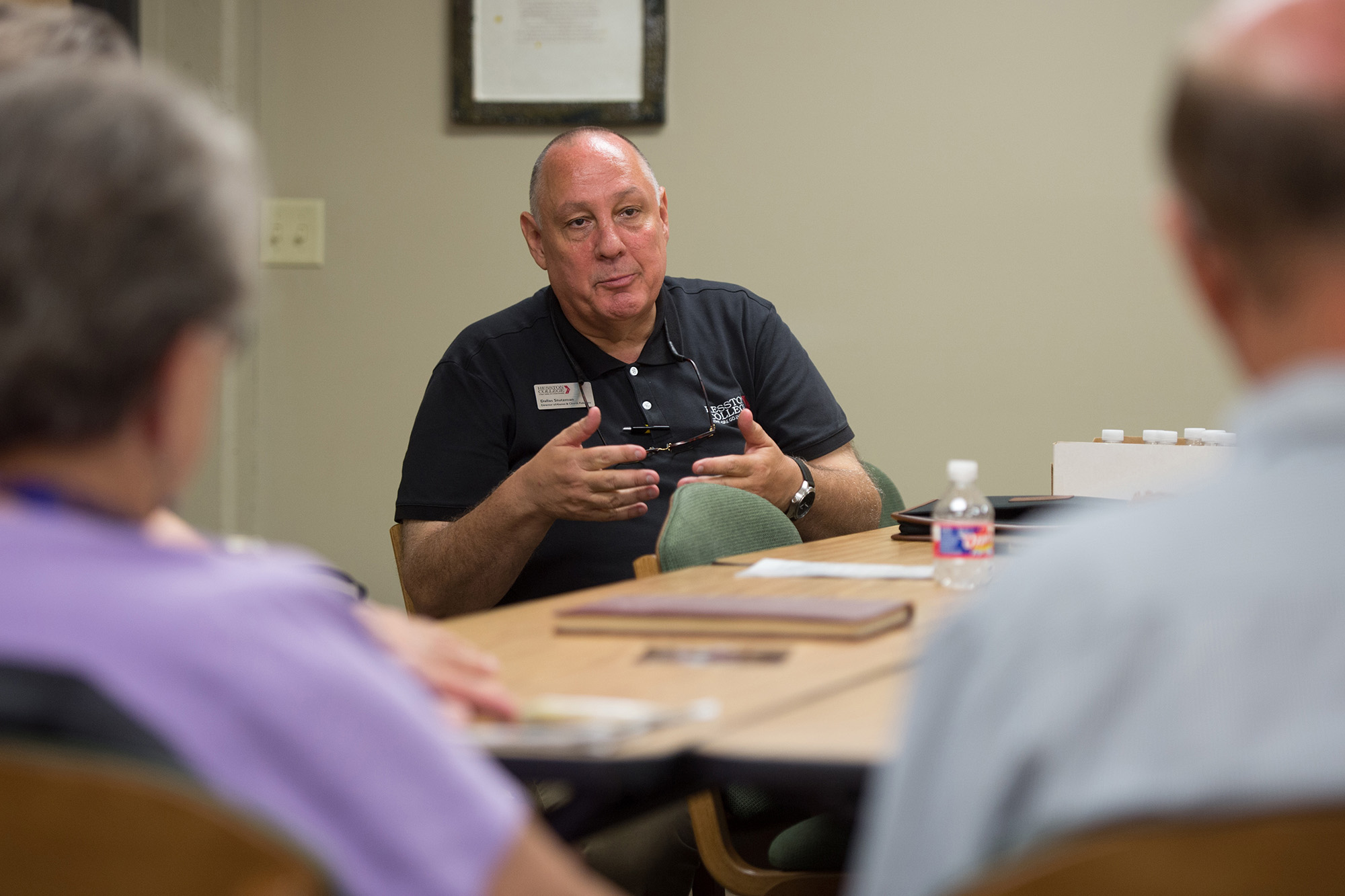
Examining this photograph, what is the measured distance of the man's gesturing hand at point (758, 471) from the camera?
2234 millimetres

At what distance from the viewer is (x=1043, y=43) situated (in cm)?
346

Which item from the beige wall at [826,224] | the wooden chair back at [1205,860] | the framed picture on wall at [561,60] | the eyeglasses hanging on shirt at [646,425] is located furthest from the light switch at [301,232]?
the wooden chair back at [1205,860]

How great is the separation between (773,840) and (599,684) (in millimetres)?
620

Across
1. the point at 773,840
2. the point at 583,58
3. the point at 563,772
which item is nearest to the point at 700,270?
the point at 583,58

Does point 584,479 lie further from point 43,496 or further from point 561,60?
point 561,60

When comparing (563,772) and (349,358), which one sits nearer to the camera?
(563,772)

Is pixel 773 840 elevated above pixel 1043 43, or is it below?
below

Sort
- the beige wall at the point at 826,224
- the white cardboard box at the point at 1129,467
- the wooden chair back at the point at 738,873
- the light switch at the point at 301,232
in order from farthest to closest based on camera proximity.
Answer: the light switch at the point at 301,232, the beige wall at the point at 826,224, the white cardboard box at the point at 1129,467, the wooden chair back at the point at 738,873

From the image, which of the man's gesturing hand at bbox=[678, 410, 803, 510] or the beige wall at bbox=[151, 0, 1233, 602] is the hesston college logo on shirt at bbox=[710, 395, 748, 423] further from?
the beige wall at bbox=[151, 0, 1233, 602]

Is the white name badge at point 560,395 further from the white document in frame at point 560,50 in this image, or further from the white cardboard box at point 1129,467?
the white document in frame at point 560,50

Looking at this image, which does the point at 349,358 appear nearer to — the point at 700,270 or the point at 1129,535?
the point at 700,270

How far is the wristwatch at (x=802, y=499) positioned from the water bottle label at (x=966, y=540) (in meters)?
0.81

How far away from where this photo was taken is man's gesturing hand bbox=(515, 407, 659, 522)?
2064 millimetres

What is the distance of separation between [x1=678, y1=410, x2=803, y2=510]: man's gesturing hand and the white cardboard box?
49cm
